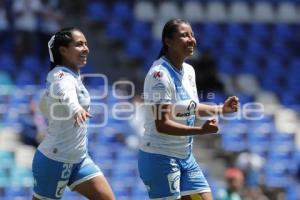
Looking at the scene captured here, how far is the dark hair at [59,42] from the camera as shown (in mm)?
7402

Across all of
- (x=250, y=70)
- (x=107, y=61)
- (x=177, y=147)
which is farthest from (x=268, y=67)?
(x=177, y=147)

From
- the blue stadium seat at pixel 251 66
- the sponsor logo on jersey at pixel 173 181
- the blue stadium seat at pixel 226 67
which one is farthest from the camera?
the blue stadium seat at pixel 251 66

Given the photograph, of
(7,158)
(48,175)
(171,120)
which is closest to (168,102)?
(171,120)

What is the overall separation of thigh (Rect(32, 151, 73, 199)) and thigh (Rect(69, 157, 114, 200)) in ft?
0.25

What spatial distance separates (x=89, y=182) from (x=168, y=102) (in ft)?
3.24

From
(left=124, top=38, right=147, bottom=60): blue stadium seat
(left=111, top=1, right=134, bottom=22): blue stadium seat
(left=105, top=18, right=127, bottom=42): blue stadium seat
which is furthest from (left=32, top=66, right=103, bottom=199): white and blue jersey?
(left=111, top=1, right=134, bottom=22): blue stadium seat

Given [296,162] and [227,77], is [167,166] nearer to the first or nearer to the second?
[296,162]

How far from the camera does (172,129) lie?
22.9ft

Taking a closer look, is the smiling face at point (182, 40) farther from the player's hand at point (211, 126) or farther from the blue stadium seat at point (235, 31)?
the blue stadium seat at point (235, 31)

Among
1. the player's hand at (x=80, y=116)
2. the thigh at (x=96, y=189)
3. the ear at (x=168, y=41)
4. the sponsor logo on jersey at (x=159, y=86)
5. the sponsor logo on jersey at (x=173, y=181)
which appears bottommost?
the thigh at (x=96, y=189)

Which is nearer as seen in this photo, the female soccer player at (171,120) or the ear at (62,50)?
the female soccer player at (171,120)

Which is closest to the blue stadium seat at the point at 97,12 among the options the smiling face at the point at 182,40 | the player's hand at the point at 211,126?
the smiling face at the point at 182,40

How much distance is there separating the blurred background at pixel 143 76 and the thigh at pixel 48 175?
131 inches

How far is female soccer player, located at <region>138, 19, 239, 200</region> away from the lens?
7.10 metres
